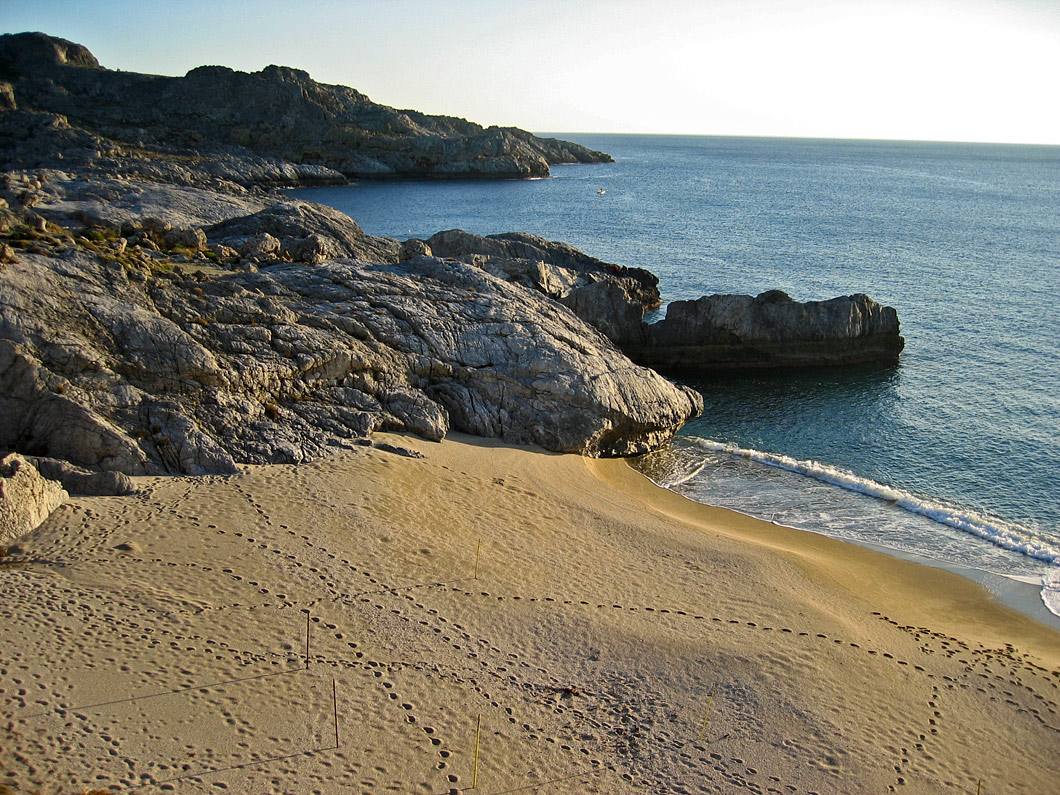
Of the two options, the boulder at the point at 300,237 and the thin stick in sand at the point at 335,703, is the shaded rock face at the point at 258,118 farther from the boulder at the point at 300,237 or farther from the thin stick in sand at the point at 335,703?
the thin stick in sand at the point at 335,703

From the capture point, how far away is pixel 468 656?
1395 centimetres

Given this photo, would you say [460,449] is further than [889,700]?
Yes

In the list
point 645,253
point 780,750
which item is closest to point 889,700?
point 780,750

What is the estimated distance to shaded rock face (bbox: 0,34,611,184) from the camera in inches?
4422

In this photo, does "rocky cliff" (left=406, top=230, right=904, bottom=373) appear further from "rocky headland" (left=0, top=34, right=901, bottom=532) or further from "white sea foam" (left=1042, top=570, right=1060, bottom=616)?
"white sea foam" (left=1042, top=570, right=1060, bottom=616)

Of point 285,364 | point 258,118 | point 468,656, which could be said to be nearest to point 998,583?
point 468,656

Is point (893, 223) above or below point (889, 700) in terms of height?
above

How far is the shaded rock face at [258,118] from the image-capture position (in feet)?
368

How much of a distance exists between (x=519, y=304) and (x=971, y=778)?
1943cm

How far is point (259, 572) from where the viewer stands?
15391 mm

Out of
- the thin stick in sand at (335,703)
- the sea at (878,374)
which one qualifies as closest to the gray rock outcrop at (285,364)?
the sea at (878,374)

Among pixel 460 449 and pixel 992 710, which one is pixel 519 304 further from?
pixel 992 710

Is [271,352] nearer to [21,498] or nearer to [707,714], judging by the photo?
[21,498]

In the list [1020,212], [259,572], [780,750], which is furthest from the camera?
[1020,212]
